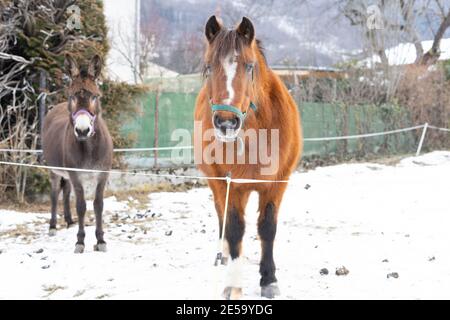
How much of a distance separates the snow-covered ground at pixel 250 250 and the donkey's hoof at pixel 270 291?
0.32 feet

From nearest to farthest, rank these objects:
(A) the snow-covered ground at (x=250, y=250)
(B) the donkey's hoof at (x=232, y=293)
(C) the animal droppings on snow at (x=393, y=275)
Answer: (B) the donkey's hoof at (x=232, y=293) → (A) the snow-covered ground at (x=250, y=250) → (C) the animal droppings on snow at (x=393, y=275)

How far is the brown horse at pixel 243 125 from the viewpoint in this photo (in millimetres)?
3393

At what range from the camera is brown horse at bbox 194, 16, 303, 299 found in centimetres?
339

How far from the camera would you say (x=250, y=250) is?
18.0 ft

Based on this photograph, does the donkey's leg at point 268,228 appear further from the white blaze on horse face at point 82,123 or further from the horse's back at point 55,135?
the horse's back at point 55,135

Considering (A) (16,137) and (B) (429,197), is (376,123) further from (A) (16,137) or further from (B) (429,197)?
(A) (16,137)

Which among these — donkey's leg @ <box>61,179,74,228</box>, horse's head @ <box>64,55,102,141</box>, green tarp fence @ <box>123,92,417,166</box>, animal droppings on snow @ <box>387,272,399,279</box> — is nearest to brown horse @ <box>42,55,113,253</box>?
horse's head @ <box>64,55,102,141</box>

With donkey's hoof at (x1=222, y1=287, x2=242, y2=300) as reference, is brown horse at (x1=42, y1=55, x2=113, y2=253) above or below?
above

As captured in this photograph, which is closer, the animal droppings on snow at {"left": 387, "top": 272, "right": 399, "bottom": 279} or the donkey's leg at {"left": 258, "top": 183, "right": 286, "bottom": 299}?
the donkey's leg at {"left": 258, "top": 183, "right": 286, "bottom": 299}

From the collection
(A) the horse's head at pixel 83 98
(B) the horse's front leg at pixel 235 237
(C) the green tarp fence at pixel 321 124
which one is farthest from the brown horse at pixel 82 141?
(C) the green tarp fence at pixel 321 124

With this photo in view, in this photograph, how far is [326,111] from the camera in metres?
15.3

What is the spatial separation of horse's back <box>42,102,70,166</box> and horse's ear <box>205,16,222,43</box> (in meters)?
3.13

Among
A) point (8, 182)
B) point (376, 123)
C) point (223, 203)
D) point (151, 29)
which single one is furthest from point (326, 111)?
point (151, 29)

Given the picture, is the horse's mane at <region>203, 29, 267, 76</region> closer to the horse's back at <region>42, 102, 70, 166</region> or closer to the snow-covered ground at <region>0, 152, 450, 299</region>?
the snow-covered ground at <region>0, 152, 450, 299</region>
